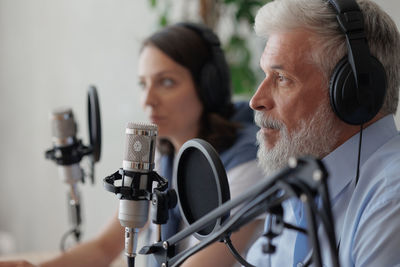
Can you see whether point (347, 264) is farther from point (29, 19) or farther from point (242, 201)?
point (29, 19)

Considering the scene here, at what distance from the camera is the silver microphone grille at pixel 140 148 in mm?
757

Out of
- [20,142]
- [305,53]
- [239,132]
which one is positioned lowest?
[20,142]

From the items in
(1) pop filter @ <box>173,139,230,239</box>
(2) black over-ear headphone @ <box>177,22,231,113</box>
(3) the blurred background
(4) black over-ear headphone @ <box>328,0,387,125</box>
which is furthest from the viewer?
(3) the blurred background

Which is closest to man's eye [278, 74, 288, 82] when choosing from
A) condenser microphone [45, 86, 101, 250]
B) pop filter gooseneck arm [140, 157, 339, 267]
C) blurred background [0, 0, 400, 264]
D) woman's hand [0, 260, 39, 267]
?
pop filter gooseneck arm [140, 157, 339, 267]

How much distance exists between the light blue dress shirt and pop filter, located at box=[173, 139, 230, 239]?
0.22 m

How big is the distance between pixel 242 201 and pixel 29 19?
2.50 metres

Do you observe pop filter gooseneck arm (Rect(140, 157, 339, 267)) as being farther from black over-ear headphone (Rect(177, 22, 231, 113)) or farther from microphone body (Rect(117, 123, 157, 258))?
black over-ear headphone (Rect(177, 22, 231, 113))

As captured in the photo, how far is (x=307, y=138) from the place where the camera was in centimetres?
89

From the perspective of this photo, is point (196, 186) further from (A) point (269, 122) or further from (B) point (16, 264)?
(B) point (16, 264)

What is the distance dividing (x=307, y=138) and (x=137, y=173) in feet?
1.02

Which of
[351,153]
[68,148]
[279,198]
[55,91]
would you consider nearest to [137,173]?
[279,198]

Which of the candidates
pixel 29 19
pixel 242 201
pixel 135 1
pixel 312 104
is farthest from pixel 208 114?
pixel 29 19

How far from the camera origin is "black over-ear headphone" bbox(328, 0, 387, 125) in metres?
0.78

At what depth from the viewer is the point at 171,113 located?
144 centimetres
